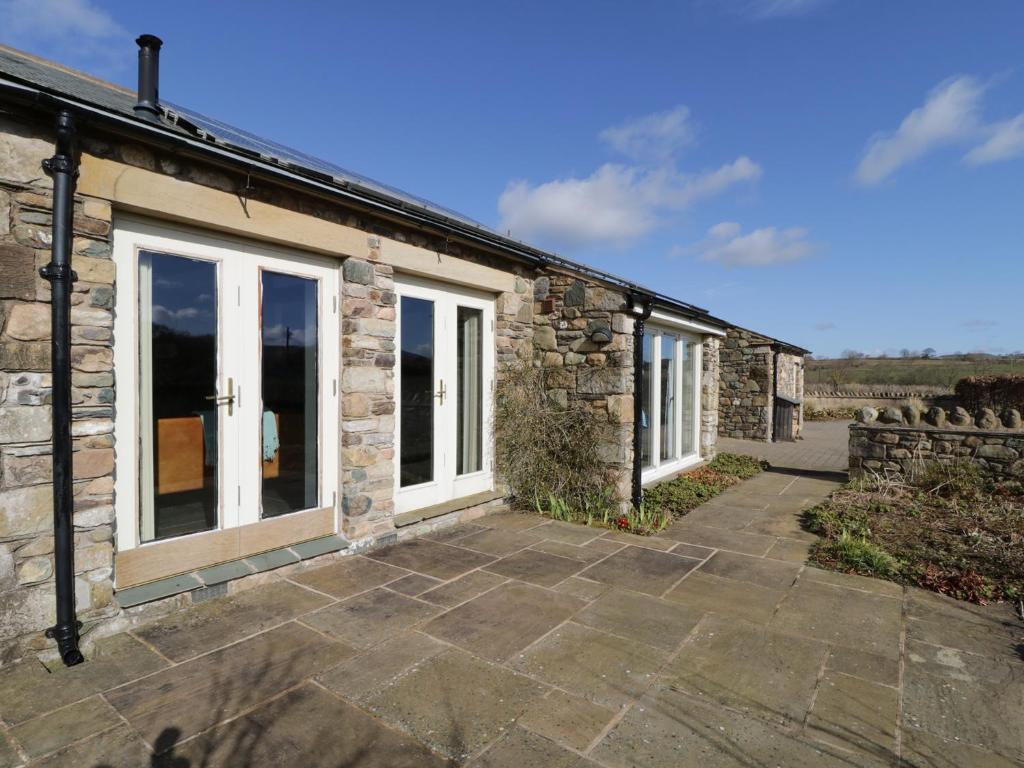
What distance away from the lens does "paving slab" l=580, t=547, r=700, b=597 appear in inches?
165

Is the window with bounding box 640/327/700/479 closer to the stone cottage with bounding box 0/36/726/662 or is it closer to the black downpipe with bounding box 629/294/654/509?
the black downpipe with bounding box 629/294/654/509

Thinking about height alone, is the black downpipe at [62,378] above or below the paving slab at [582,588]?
above

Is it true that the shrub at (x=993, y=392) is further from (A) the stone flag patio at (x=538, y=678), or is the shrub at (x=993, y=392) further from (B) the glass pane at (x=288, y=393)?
(B) the glass pane at (x=288, y=393)

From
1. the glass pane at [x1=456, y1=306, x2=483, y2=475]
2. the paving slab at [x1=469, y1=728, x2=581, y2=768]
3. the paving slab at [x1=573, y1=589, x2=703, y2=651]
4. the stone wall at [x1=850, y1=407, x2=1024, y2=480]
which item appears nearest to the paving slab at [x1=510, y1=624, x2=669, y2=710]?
the paving slab at [x1=573, y1=589, x2=703, y2=651]

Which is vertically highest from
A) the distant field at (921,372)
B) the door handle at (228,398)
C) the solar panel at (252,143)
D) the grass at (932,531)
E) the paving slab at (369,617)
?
the solar panel at (252,143)

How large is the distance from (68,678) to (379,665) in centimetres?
153

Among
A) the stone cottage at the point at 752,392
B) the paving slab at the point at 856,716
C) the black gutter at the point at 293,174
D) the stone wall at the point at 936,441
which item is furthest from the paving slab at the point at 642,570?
the stone cottage at the point at 752,392

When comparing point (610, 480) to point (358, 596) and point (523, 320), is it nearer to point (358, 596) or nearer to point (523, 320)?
point (523, 320)

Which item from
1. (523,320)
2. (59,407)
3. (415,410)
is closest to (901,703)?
(415,410)

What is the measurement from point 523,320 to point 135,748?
515 cm

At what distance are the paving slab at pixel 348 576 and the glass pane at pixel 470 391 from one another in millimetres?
1668

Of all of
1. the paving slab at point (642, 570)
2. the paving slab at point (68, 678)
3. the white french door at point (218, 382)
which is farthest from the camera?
the paving slab at point (642, 570)

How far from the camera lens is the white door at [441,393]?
524 cm

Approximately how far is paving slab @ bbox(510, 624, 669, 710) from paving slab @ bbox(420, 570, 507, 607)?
78 cm
